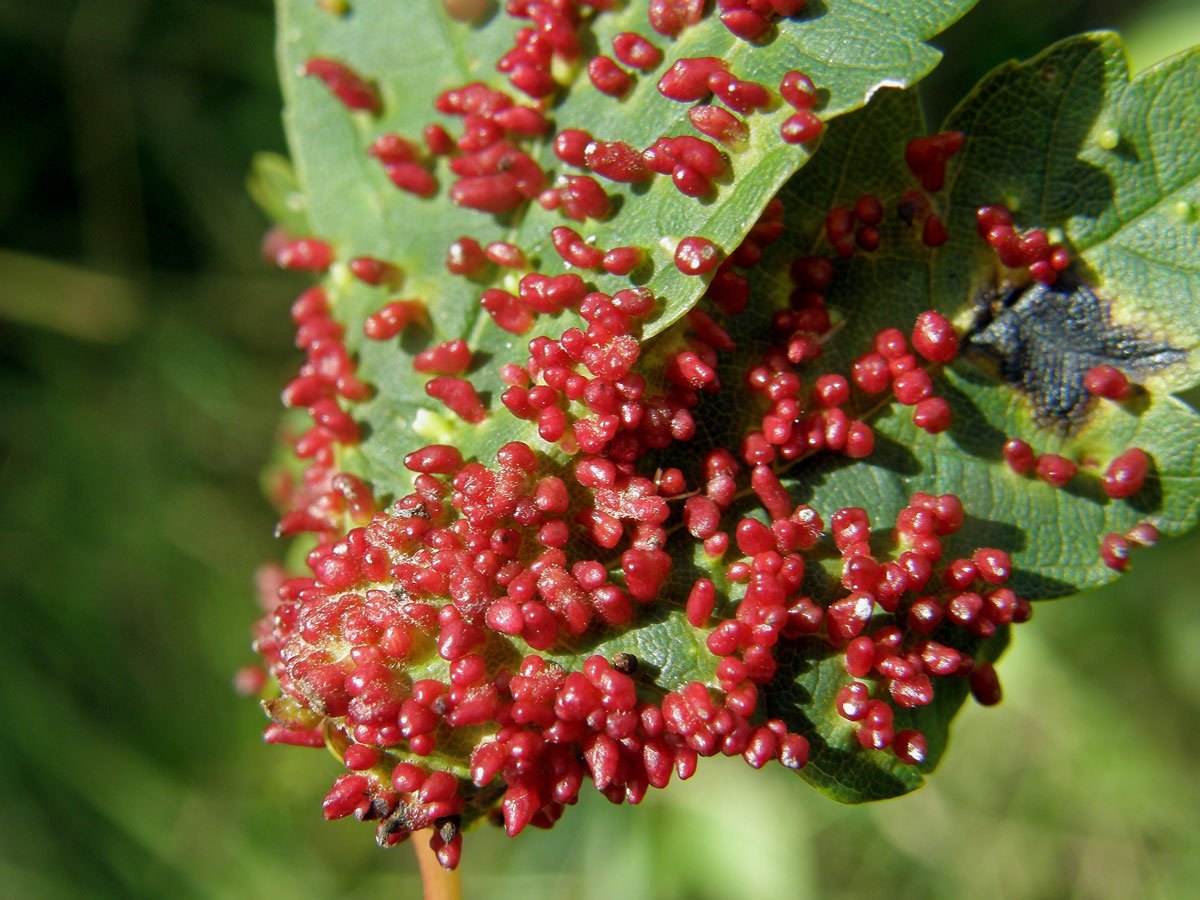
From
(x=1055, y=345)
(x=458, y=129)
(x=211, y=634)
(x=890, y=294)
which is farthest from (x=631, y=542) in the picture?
(x=211, y=634)

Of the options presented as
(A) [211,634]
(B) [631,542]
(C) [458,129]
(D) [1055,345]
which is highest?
(C) [458,129]

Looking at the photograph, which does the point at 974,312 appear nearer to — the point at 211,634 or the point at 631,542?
the point at 631,542

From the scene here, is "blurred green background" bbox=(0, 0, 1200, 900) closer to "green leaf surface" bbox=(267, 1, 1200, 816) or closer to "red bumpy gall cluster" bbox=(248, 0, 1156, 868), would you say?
"green leaf surface" bbox=(267, 1, 1200, 816)

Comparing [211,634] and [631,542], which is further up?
[631,542]

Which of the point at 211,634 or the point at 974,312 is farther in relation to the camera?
the point at 211,634

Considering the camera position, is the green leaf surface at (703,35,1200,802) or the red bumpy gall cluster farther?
the green leaf surface at (703,35,1200,802)

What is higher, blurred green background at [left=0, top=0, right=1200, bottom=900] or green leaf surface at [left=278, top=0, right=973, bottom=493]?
green leaf surface at [left=278, top=0, right=973, bottom=493]

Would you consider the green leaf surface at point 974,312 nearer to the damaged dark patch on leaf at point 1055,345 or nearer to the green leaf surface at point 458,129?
the damaged dark patch on leaf at point 1055,345

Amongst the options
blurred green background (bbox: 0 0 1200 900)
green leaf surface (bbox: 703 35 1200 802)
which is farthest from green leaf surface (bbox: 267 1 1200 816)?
blurred green background (bbox: 0 0 1200 900)
